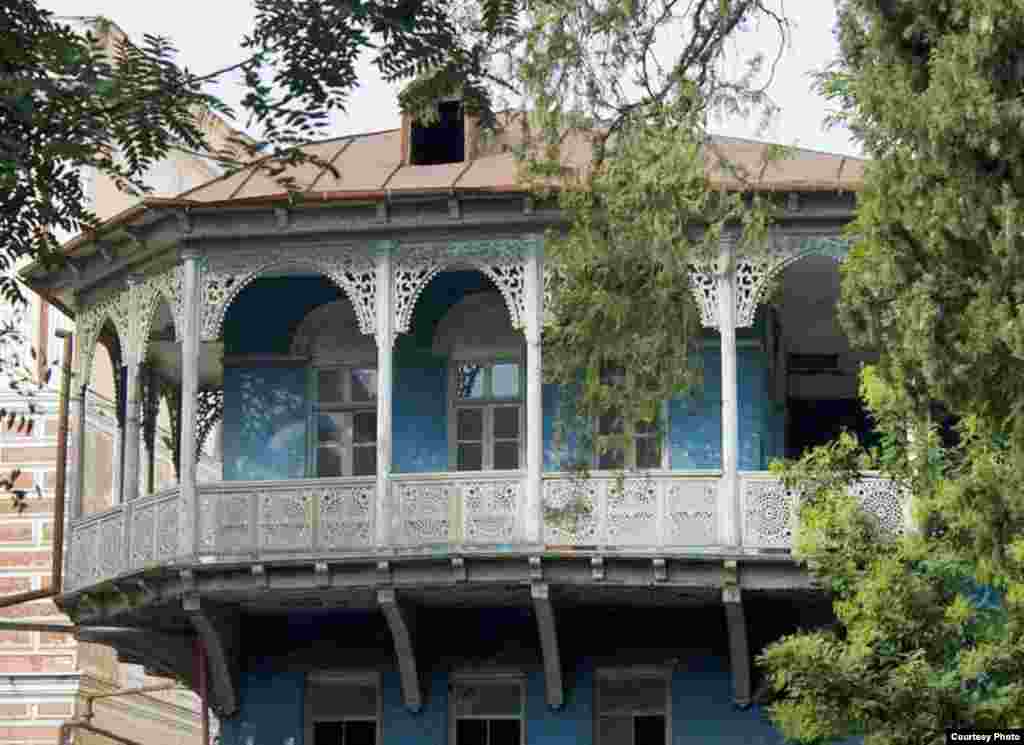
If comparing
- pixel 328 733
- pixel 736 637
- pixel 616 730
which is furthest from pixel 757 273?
pixel 328 733

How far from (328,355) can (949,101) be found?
14.8 metres

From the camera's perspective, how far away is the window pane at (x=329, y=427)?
30.9 m

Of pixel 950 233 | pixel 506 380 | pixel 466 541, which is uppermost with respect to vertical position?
pixel 506 380

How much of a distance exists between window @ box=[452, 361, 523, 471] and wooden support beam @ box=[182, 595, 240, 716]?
114 inches

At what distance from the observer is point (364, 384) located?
30953 mm

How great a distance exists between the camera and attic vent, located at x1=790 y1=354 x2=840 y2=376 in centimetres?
3284

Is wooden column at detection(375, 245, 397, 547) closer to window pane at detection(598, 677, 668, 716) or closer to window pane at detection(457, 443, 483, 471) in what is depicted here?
window pane at detection(457, 443, 483, 471)

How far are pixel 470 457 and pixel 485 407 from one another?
0.56 m

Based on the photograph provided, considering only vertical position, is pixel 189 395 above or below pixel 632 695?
above

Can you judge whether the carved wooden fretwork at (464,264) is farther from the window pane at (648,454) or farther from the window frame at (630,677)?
the window frame at (630,677)

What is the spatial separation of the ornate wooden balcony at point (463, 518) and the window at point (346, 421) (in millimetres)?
1943

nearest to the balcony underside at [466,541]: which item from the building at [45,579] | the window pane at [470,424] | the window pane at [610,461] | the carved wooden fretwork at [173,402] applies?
the window pane at [610,461]

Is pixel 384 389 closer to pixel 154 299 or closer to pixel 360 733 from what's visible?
pixel 154 299

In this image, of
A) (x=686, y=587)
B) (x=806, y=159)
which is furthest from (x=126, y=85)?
(x=806, y=159)
